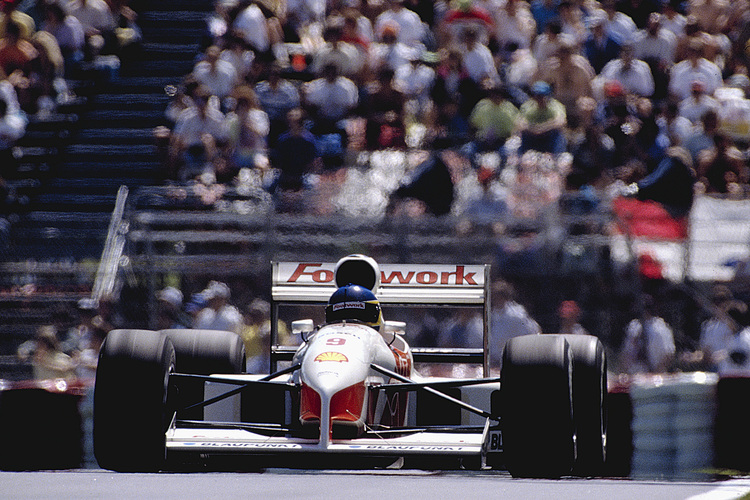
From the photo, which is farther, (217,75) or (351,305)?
(217,75)

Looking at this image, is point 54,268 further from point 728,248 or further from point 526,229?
point 728,248

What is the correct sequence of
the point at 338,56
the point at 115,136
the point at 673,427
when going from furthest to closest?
1. the point at 115,136
2. the point at 338,56
3. the point at 673,427

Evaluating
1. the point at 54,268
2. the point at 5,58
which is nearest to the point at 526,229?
the point at 54,268

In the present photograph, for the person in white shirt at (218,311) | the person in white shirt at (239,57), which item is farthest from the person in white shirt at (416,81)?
the person in white shirt at (218,311)

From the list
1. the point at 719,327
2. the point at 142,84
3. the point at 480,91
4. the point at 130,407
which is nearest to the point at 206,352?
the point at 130,407

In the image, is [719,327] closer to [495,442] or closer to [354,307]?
[495,442]

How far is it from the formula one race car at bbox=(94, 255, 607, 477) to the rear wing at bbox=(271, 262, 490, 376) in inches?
5.9

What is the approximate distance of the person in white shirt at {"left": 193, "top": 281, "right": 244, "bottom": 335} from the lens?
12414mm

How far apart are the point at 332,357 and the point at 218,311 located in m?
5.43

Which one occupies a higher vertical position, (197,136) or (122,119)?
(122,119)

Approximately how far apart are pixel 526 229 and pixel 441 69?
3241mm

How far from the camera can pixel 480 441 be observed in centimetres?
677

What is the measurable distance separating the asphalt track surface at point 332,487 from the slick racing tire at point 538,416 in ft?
0.59

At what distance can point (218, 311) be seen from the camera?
40.8ft
